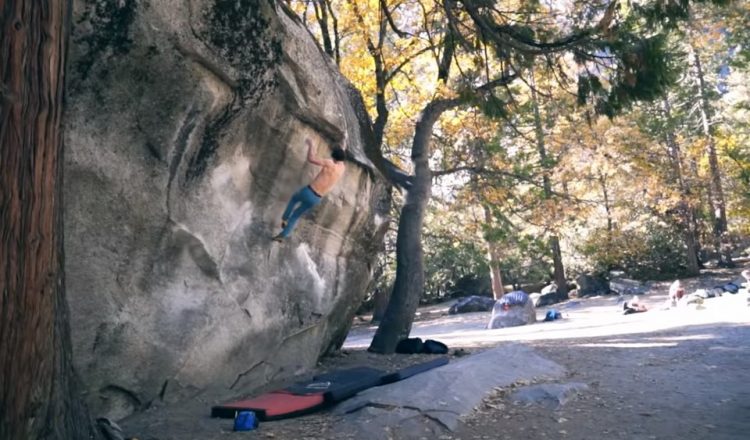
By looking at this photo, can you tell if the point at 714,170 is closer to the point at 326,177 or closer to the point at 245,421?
the point at 326,177

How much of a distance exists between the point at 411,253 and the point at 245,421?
690 cm

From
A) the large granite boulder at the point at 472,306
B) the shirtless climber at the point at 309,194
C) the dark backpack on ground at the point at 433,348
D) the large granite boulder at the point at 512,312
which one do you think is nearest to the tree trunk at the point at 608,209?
the large granite boulder at the point at 512,312

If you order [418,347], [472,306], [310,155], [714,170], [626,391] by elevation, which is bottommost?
[626,391]

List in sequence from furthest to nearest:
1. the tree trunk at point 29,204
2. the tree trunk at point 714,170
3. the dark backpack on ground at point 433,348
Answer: the tree trunk at point 714,170 → the dark backpack on ground at point 433,348 → the tree trunk at point 29,204

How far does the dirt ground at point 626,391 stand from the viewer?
6.57 metres

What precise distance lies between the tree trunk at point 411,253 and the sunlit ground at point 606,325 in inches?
90.9

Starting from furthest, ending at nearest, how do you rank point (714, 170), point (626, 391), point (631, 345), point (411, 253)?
point (714, 170) < point (411, 253) < point (631, 345) < point (626, 391)

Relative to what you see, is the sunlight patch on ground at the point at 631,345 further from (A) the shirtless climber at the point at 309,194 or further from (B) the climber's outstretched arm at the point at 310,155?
(B) the climber's outstretched arm at the point at 310,155

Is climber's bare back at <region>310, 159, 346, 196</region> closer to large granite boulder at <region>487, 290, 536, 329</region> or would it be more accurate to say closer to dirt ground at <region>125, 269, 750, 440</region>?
dirt ground at <region>125, 269, 750, 440</region>

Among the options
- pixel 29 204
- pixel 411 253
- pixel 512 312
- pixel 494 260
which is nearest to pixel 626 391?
pixel 411 253

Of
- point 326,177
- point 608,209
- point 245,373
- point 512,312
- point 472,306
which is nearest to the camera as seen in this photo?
point 245,373

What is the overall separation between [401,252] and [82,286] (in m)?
7.39

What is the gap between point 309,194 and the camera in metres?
9.18

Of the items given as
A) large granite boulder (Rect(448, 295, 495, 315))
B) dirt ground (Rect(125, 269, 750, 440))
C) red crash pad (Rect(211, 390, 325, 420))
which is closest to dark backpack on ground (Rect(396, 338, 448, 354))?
dirt ground (Rect(125, 269, 750, 440))
